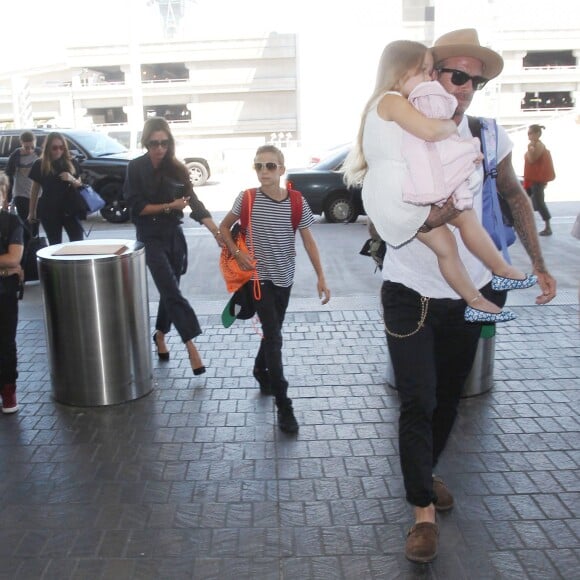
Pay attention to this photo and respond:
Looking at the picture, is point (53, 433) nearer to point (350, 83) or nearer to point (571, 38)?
point (350, 83)

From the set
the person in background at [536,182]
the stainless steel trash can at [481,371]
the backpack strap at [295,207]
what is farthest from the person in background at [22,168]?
the person in background at [536,182]

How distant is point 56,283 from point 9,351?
590 millimetres

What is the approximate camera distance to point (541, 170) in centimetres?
1262

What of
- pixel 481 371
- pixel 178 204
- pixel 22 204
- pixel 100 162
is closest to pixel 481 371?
pixel 481 371

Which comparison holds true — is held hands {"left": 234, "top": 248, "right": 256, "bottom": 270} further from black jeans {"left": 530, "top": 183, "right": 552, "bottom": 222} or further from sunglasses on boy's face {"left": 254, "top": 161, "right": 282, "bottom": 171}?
black jeans {"left": 530, "top": 183, "right": 552, "bottom": 222}

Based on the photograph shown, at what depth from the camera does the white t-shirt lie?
308cm

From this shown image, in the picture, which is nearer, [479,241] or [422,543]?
[479,241]

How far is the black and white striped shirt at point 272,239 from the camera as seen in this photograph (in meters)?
4.56

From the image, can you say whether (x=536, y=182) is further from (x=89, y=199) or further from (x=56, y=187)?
(x=56, y=187)

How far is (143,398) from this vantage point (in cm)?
515

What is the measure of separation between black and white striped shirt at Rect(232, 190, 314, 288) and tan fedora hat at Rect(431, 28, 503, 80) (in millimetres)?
1632

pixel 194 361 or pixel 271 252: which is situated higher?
pixel 271 252

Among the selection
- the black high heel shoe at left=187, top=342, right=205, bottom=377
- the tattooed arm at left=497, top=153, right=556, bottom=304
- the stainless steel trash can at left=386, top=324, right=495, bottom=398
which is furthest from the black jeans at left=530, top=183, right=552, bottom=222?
the tattooed arm at left=497, top=153, right=556, bottom=304

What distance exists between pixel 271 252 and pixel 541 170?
30.9 ft
